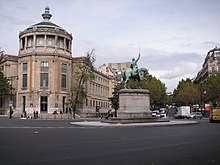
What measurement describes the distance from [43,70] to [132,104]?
49.3 m

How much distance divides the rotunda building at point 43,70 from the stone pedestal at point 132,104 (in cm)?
4517

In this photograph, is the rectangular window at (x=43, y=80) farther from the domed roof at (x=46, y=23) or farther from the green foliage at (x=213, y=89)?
the green foliage at (x=213, y=89)

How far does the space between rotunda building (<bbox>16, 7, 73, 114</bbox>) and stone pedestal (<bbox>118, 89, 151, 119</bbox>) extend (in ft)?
148

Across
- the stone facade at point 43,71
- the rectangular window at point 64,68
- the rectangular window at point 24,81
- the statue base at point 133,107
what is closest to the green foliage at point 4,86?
the stone facade at point 43,71

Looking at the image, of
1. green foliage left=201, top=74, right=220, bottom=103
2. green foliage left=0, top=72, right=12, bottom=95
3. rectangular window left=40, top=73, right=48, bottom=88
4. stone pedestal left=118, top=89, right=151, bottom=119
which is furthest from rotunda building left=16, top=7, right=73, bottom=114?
stone pedestal left=118, top=89, right=151, bottom=119

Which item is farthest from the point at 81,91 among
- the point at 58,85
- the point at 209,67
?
the point at 209,67

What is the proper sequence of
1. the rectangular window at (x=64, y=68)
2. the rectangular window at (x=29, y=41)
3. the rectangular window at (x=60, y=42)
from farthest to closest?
the rectangular window at (x=60, y=42) < the rectangular window at (x=64, y=68) < the rectangular window at (x=29, y=41)

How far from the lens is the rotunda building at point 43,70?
73750 mm

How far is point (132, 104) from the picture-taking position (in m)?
30.9

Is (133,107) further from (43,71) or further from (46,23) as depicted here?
(46,23)

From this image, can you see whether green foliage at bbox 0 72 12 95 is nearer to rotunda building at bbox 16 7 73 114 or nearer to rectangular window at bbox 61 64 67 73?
rotunda building at bbox 16 7 73 114

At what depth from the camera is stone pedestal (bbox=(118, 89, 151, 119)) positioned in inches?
1204

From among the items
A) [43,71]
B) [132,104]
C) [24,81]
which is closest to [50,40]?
[43,71]

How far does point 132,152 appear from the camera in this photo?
10727mm
